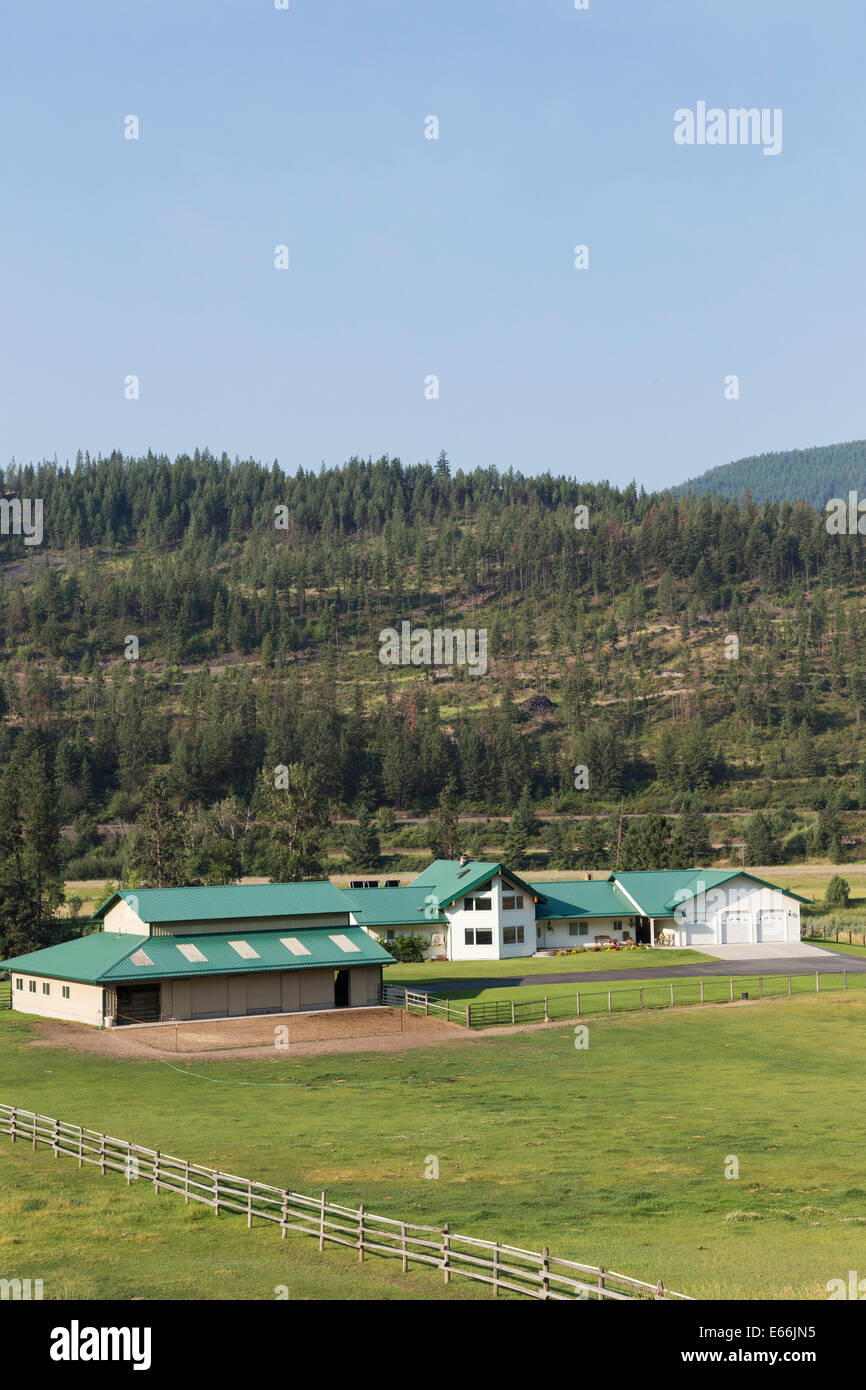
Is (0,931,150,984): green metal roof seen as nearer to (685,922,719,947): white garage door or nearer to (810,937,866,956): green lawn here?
(685,922,719,947): white garage door

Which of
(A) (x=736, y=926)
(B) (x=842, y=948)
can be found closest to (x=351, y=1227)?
(A) (x=736, y=926)

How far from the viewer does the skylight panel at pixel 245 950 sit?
64.9m

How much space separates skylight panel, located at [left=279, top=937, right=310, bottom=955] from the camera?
6662 centimetres

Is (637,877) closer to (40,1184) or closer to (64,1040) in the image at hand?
(64,1040)

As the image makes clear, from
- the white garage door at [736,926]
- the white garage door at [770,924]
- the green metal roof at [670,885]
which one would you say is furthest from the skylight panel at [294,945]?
the white garage door at [770,924]

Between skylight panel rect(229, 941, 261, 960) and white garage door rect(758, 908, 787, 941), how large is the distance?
44.1 meters

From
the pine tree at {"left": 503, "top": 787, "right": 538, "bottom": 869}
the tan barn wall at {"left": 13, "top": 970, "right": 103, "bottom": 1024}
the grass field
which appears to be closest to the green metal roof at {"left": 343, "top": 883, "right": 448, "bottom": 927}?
the grass field

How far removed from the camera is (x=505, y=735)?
195m

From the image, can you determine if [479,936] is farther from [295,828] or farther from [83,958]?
[295,828]

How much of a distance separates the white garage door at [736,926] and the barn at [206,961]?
112ft

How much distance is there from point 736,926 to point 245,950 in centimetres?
4308

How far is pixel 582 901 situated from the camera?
96625 millimetres
